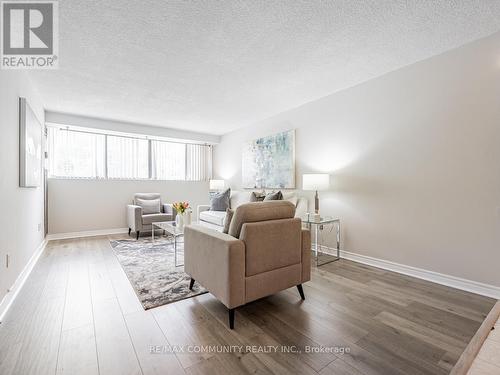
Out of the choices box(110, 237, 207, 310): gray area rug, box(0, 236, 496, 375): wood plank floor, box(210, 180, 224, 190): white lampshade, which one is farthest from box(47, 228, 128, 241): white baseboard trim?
box(0, 236, 496, 375): wood plank floor

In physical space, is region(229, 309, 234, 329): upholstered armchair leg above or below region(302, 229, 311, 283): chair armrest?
below

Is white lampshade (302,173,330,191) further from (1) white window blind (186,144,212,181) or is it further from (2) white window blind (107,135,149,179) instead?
(2) white window blind (107,135,149,179)

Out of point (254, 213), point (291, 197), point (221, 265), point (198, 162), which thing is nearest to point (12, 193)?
point (221, 265)

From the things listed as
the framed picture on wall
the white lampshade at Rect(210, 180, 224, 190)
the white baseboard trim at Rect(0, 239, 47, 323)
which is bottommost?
the white baseboard trim at Rect(0, 239, 47, 323)

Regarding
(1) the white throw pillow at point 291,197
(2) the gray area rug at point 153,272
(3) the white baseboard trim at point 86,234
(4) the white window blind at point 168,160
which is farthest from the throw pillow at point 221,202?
(3) the white baseboard trim at point 86,234

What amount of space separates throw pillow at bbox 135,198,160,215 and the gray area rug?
0.84 m

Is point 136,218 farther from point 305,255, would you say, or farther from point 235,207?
point 305,255

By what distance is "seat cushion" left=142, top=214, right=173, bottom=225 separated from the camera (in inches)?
179

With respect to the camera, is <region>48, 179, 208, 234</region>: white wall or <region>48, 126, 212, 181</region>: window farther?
<region>48, 126, 212, 181</region>: window

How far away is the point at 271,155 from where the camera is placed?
4.62m

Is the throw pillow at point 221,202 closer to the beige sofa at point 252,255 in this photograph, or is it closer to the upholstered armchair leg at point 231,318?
the beige sofa at point 252,255

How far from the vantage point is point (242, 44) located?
2318 mm

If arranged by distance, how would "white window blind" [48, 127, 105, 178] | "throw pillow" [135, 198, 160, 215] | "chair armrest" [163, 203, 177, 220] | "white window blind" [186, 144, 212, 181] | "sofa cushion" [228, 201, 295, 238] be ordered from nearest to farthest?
"sofa cushion" [228, 201, 295, 238], "white window blind" [48, 127, 105, 178], "chair armrest" [163, 203, 177, 220], "throw pillow" [135, 198, 160, 215], "white window blind" [186, 144, 212, 181]

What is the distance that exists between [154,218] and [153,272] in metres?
2.01
